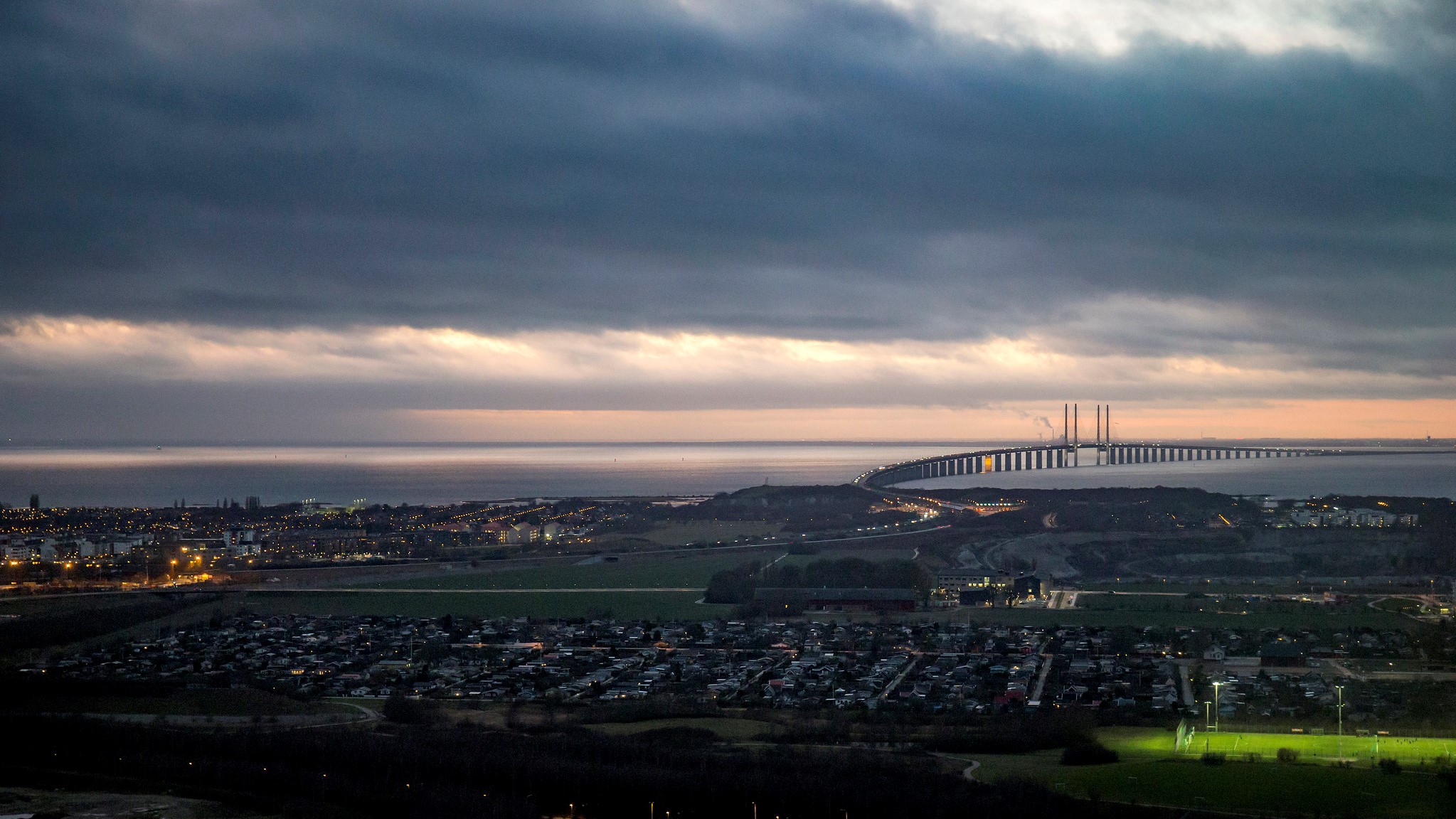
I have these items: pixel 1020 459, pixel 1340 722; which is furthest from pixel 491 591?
pixel 1020 459

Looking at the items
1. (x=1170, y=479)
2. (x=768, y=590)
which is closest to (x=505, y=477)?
(x=1170, y=479)

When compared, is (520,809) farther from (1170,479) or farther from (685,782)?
(1170,479)

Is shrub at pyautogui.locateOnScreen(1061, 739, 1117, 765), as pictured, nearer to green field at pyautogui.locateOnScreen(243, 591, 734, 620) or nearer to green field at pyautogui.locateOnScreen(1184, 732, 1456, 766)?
green field at pyautogui.locateOnScreen(1184, 732, 1456, 766)

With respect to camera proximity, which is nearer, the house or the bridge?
the house

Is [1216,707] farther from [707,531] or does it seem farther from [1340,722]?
[707,531]

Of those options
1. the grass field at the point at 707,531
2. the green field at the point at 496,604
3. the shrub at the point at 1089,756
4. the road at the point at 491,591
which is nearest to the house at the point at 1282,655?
the shrub at the point at 1089,756

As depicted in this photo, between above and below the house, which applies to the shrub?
below

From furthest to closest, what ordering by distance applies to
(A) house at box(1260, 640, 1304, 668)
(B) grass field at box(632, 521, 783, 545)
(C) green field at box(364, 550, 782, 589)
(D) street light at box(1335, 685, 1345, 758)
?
(B) grass field at box(632, 521, 783, 545)
(C) green field at box(364, 550, 782, 589)
(A) house at box(1260, 640, 1304, 668)
(D) street light at box(1335, 685, 1345, 758)

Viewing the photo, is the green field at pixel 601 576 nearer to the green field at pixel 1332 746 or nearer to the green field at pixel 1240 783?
the green field at pixel 1332 746

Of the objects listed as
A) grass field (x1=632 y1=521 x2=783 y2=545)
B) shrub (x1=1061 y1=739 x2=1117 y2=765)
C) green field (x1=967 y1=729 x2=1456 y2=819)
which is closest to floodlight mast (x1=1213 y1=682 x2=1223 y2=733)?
green field (x1=967 y1=729 x2=1456 y2=819)
